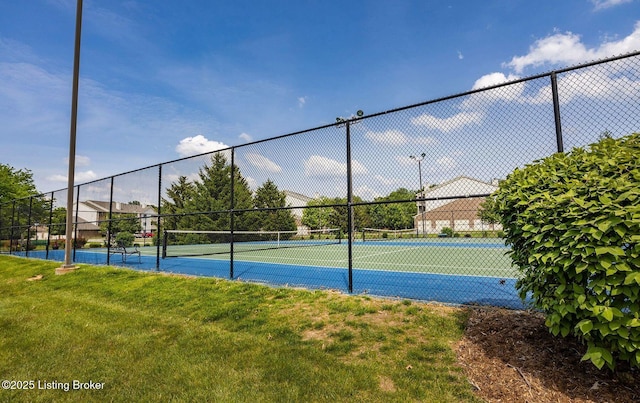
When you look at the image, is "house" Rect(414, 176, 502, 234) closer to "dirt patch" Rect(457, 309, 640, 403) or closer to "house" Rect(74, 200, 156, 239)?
"dirt patch" Rect(457, 309, 640, 403)

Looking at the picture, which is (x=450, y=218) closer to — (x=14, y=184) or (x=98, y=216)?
(x=14, y=184)

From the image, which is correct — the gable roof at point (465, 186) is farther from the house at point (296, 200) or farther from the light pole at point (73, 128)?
the light pole at point (73, 128)

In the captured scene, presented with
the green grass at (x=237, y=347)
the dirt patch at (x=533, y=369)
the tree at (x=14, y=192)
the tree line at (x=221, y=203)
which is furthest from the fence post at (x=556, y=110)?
Result: the tree at (x=14, y=192)

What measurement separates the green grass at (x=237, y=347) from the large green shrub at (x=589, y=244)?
0.93 m

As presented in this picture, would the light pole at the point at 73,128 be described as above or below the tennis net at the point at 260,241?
above

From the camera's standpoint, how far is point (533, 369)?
102 inches

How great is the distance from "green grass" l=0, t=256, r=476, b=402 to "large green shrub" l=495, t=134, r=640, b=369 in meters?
0.93

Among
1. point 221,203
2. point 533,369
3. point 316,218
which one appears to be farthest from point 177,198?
point 533,369

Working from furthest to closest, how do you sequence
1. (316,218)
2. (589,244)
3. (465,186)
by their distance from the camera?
(316,218)
(465,186)
(589,244)

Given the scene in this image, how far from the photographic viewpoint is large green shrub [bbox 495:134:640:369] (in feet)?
6.41

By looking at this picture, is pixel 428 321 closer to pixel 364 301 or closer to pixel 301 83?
pixel 364 301

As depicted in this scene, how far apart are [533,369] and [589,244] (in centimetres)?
119

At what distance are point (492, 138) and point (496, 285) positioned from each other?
12.6ft

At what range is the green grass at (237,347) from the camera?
264 cm
